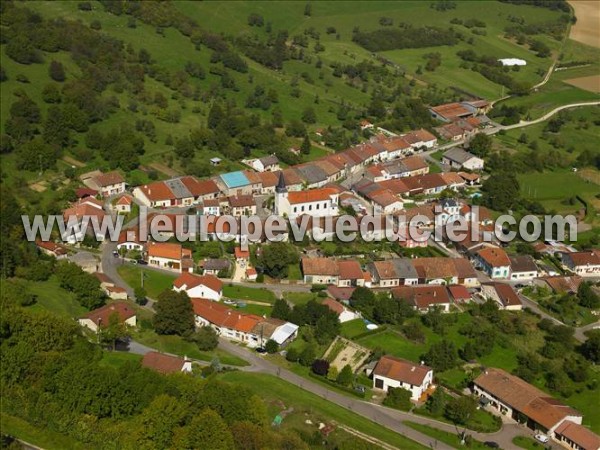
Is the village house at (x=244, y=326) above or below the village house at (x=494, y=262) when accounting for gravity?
below

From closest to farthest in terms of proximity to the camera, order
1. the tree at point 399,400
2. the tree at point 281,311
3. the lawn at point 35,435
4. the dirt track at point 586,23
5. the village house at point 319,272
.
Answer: the lawn at point 35,435
the tree at point 399,400
the tree at point 281,311
the village house at point 319,272
the dirt track at point 586,23

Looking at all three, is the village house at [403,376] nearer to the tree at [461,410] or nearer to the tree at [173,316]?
the tree at [461,410]

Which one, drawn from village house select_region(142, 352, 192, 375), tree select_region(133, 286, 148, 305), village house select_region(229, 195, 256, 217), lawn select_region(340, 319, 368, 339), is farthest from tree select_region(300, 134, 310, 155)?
village house select_region(142, 352, 192, 375)

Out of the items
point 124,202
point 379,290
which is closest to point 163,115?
point 124,202

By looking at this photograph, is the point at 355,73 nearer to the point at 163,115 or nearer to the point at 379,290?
the point at 163,115

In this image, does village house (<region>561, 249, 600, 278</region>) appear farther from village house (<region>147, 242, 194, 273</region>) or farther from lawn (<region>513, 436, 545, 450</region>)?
village house (<region>147, 242, 194, 273</region>)

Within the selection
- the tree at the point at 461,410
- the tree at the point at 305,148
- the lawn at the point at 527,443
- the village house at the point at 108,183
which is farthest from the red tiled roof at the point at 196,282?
the tree at the point at 305,148
